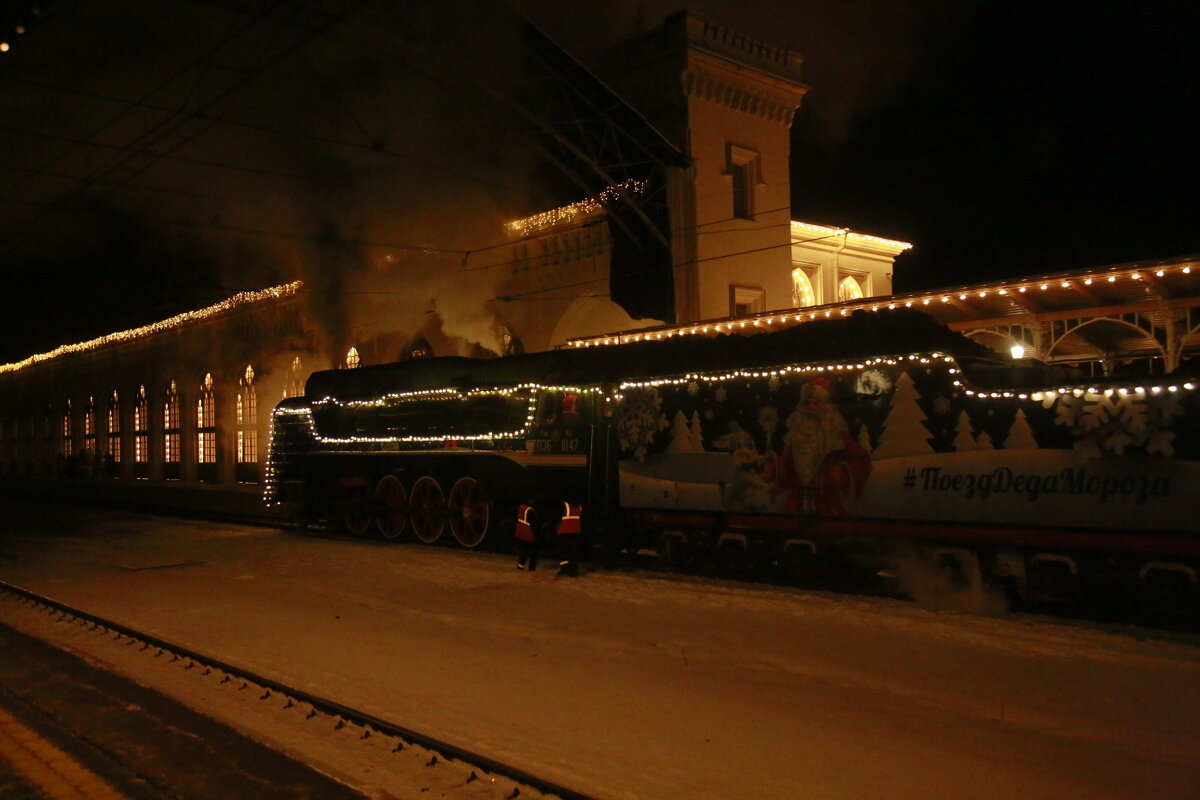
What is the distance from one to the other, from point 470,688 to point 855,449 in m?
5.04

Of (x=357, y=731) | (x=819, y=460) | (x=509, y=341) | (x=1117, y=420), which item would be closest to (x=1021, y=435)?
(x=1117, y=420)

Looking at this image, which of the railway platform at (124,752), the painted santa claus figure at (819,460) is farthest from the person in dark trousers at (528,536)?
the railway platform at (124,752)

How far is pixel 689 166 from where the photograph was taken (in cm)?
2188

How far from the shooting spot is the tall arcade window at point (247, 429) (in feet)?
118

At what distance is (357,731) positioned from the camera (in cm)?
613

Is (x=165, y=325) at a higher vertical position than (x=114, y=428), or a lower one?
higher

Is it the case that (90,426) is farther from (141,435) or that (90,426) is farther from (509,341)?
(509,341)

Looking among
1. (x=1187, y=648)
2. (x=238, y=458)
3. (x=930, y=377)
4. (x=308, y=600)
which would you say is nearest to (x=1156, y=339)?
(x=930, y=377)

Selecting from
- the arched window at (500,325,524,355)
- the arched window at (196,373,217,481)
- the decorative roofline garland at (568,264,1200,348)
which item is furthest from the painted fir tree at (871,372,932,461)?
the arched window at (196,373,217,481)

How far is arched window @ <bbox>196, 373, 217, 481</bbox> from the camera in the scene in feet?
128

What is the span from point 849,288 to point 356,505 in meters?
16.0

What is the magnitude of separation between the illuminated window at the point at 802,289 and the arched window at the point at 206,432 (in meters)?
24.7

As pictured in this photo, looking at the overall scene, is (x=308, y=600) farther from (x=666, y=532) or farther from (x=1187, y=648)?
(x=1187, y=648)

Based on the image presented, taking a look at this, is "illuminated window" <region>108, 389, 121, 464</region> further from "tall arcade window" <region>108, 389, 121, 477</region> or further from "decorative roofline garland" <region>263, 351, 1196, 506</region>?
"decorative roofline garland" <region>263, 351, 1196, 506</region>
